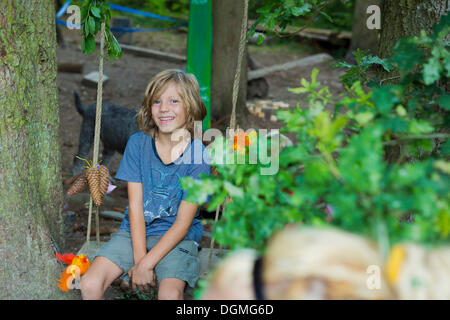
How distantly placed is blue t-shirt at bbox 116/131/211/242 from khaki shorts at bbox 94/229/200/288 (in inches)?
2.6

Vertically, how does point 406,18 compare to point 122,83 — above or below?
below

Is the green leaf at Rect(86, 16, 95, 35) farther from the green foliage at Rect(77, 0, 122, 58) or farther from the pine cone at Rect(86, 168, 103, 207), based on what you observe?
the pine cone at Rect(86, 168, 103, 207)

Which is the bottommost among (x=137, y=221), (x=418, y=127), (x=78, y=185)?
(x=137, y=221)

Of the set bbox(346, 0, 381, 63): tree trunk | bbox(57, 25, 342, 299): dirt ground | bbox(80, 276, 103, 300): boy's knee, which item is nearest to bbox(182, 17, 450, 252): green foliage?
bbox(80, 276, 103, 300): boy's knee

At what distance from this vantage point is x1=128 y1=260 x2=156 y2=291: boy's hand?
211cm

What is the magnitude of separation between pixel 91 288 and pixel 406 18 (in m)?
2.00

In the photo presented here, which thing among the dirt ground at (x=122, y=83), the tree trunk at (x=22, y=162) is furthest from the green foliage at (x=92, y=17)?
the dirt ground at (x=122, y=83)

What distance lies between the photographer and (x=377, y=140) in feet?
3.96

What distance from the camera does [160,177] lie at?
2.32 metres

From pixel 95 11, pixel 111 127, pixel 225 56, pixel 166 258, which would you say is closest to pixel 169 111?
pixel 95 11

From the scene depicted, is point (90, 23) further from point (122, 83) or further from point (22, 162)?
point (122, 83)

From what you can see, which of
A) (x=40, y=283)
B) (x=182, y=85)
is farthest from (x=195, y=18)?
(x=40, y=283)

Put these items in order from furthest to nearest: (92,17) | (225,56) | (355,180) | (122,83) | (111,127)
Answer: (122,83) < (225,56) < (111,127) < (92,17) < (355,180)
